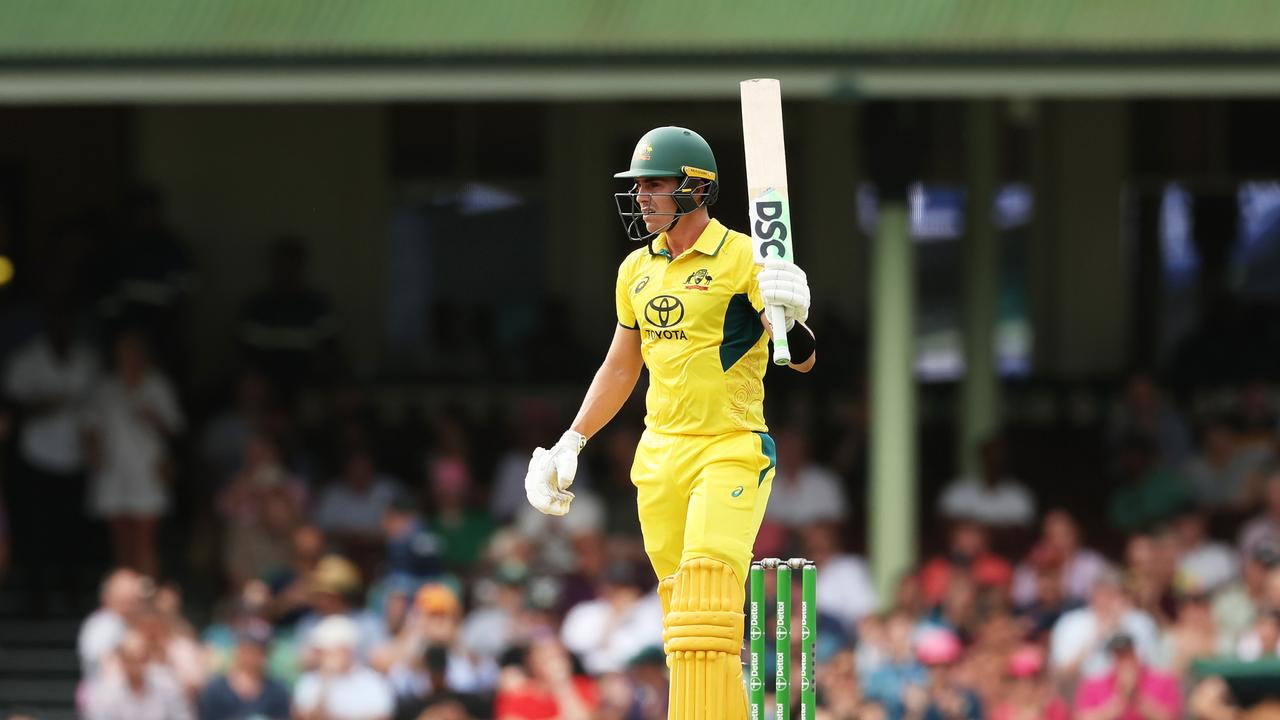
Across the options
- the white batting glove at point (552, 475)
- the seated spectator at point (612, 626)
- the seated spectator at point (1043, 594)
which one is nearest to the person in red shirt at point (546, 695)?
the seated spectator at point (612, 626)

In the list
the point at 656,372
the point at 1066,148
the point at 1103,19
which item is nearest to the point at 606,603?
the point at 1103,19

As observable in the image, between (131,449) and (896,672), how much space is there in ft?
18.7

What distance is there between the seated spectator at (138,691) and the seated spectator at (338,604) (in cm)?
74

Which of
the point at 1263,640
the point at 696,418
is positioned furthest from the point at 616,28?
the point at 696,418

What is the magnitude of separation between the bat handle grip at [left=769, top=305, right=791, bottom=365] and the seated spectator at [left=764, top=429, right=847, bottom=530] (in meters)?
7.91

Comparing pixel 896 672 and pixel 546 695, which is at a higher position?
pixel 896 672

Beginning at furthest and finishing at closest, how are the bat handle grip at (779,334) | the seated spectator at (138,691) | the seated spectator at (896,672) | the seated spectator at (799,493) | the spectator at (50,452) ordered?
the spectator at (50,452)
the seated spectator at (799,493)
the seated spectator at (138,691)
the seated spectator at (896,672)
the bat handle grip at (779,334)

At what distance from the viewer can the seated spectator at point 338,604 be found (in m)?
12.1

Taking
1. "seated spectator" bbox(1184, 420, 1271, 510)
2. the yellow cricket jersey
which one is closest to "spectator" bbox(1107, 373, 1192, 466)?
"seated spectator" bbox(1184, 420, 1271, 510)

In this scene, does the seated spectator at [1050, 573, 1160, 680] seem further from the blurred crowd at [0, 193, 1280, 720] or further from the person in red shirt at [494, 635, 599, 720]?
the person in red shirt at [494, 635, 599, 720]

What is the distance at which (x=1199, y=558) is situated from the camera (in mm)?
13039

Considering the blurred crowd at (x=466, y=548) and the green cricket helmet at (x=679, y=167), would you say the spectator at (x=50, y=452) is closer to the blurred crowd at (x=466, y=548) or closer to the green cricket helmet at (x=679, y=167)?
→ the blurred crowd at (x=466, y=548)

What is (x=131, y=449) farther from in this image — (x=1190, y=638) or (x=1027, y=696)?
(x=1190, y=638)

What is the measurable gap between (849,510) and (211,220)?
599cm
